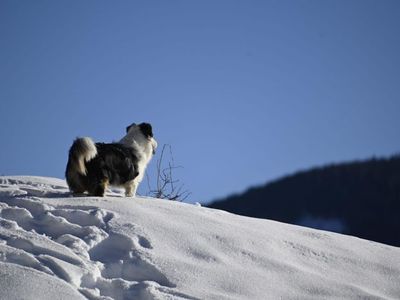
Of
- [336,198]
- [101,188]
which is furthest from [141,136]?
[336,198]

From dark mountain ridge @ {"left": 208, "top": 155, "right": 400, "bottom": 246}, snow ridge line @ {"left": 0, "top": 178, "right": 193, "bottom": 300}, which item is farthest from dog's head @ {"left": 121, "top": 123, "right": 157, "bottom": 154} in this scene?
dark mountain ridge @ {"left": 208, "top": 155, "right": 400, "bottom": 246}

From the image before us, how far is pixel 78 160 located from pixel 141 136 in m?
1.95

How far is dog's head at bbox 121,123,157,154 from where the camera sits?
9.45 metres

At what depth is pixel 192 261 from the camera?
235 inches

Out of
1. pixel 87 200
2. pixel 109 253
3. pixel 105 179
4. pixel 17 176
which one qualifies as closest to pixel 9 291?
pixel 109 253

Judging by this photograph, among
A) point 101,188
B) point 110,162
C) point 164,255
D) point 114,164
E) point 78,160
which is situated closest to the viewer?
point 164,255

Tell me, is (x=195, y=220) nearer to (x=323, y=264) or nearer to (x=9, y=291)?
(x=323, y=264)

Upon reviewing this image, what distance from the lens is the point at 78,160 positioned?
7730 mm

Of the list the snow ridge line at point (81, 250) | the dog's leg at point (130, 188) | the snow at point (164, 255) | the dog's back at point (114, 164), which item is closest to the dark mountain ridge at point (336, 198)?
the dog's leg at point (130, 188)

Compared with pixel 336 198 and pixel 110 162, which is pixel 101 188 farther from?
pixel 336 198

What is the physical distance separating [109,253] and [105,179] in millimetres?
2437

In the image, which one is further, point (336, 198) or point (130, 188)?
point (336, 198)

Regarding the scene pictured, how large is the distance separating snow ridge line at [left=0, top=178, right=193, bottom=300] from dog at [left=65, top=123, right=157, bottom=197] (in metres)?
0.92

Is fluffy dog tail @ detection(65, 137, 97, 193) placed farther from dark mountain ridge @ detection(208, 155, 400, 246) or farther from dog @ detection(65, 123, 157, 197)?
dark mountain ridge @ detection(208, 155, 400, 246)
